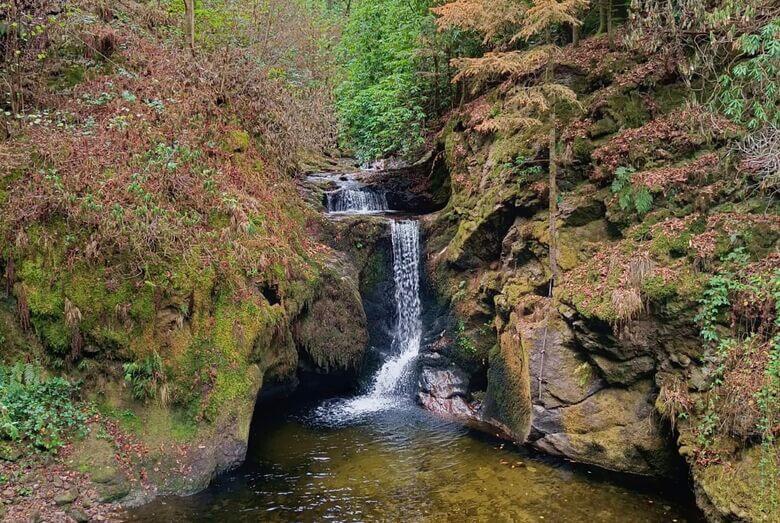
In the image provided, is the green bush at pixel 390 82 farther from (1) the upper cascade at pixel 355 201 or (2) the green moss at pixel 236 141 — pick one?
(2) the green moss at pixel 236 141

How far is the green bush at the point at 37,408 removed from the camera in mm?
6977

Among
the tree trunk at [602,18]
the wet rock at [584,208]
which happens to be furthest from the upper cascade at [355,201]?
the tree trunk at [602,18]

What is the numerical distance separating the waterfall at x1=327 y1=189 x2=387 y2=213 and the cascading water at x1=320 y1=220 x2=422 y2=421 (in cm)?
233

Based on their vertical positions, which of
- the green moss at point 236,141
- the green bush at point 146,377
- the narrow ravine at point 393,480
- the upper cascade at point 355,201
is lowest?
the narrow ravine at point 393,480

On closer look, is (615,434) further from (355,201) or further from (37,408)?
(355,201)

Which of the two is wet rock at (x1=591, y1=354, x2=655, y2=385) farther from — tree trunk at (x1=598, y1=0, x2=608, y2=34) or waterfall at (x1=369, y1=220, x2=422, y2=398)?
tree trunk at (x1=598, y1=0, x2=608, y2=34)

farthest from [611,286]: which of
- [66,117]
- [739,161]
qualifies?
[66,117]

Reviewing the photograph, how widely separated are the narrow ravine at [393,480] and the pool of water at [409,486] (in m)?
0.02

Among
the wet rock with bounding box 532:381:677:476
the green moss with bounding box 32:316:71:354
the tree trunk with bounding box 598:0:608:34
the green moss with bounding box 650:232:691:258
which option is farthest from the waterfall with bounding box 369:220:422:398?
the green moss with bounding box 32:316:71:354

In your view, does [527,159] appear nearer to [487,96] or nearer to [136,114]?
[487,96]

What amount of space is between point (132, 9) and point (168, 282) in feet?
31.2

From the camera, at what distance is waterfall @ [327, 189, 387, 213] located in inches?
617

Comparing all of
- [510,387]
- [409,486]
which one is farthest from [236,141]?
[409,486]

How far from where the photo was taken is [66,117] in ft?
32.3
